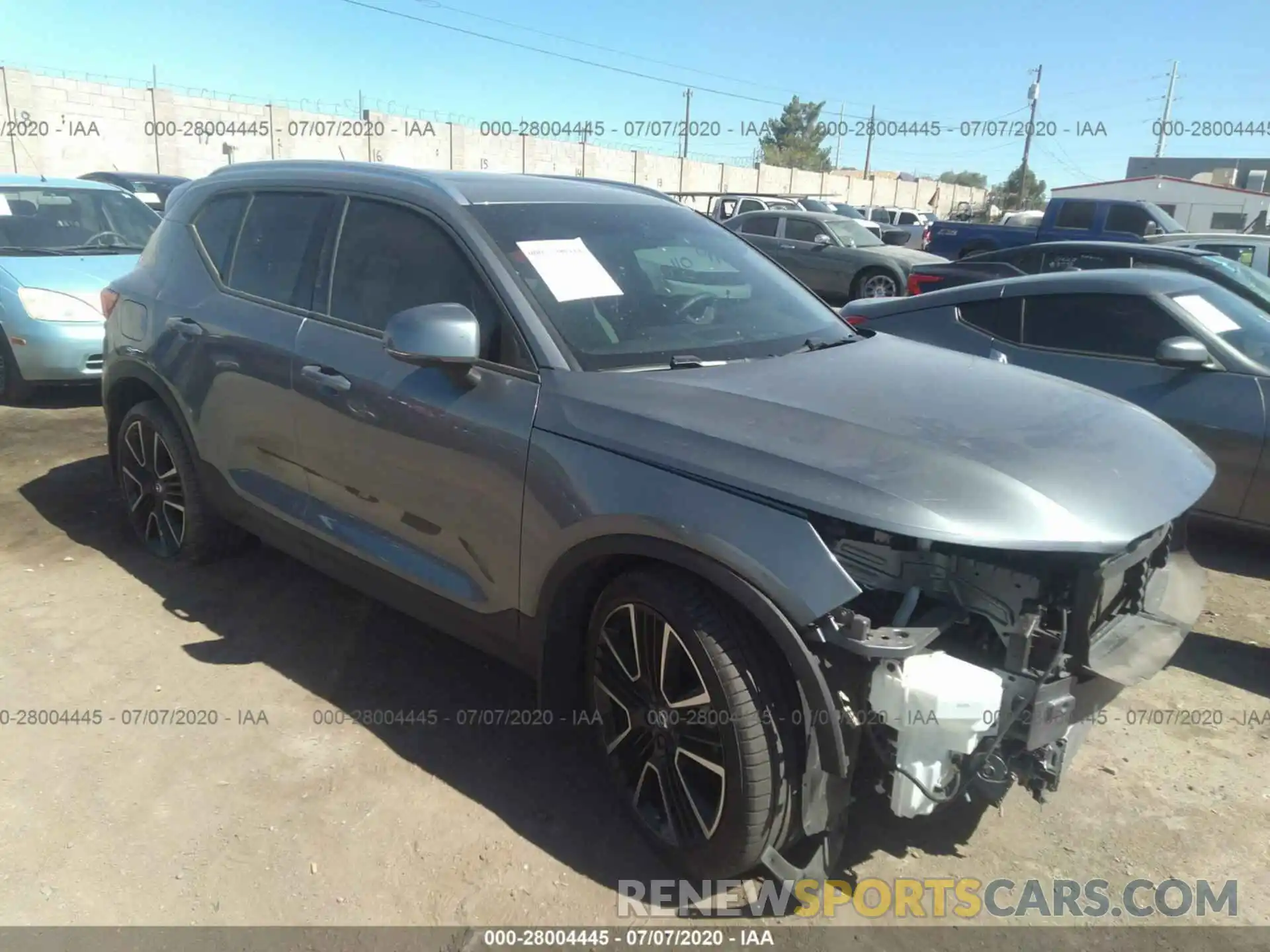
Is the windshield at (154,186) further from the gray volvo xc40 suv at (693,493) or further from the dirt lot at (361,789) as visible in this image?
the gray volvo xc40 suv at (693,493)

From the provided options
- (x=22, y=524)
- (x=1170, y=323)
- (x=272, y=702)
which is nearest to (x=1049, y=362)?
(x=1170, y=323)

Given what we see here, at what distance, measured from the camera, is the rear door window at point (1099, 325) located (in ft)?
16.1

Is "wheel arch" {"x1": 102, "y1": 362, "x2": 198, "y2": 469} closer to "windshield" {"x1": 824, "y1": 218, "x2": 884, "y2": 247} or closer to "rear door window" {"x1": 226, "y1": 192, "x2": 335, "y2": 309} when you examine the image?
"rear door window" {"x1": 226, "y1": 192, "x2": 335, "y2": 309}

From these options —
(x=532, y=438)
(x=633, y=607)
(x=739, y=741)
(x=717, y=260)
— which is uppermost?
(x=717, y=260)

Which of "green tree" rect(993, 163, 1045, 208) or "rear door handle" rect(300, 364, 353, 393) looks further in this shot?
"green tree" rect(993, 163, 1045, 208)

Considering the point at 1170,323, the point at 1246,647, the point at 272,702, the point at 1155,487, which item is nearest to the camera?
the point at 1155,487

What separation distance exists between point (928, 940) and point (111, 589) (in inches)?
151

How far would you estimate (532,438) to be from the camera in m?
2.76

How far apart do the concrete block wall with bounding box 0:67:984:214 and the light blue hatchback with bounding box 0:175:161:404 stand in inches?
387

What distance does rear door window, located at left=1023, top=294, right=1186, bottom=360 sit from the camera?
16.1 ft

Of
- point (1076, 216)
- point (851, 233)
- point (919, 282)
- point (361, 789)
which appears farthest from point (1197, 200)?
point (361, 789)

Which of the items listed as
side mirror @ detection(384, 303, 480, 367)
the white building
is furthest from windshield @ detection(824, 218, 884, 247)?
the white building

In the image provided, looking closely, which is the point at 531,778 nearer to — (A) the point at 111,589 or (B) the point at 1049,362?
(A) the point at 111,589

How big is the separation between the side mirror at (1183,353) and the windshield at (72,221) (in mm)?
7207
